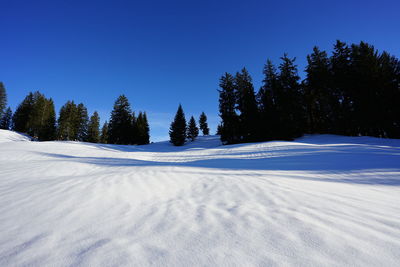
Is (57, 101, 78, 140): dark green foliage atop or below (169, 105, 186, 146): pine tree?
atop

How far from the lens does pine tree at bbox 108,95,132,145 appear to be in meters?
31.2

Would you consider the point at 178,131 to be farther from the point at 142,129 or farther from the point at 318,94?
the point at 318,94

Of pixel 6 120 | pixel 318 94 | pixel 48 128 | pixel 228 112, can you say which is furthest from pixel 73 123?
pixel 318 94

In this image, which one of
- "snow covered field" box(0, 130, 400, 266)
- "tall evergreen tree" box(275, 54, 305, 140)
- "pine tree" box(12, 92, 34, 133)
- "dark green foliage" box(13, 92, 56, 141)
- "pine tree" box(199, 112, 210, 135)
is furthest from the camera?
"pine tree" box(199, 112, 210, 135)

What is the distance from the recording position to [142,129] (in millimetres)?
39469

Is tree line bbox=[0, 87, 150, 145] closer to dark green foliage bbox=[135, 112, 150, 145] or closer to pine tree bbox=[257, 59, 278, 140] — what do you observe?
dark green foliage bbox=[135, 112, 150, 145]

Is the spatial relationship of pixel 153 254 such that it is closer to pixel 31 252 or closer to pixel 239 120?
pixel 31 252

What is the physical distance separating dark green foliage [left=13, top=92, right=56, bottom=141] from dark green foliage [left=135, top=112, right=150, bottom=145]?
1767 centimetres

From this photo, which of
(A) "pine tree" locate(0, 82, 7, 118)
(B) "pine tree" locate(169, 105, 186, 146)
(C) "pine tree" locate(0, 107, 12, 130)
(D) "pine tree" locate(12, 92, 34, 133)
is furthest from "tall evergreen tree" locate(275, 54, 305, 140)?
(C) "pine tree" locate(0, 107, 12, 130)

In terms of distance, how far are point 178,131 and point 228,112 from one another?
35.4ft

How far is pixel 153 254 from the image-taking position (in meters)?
1.19

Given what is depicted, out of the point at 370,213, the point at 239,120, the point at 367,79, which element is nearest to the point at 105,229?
the point at 370,213

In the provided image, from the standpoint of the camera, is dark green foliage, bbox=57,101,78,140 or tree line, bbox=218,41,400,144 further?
dark green foliage, bbox=57,101,78,140

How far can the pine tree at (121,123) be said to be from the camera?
102 feet
